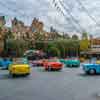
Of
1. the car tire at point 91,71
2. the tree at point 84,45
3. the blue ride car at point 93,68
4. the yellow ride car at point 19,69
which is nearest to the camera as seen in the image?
the yellow ride car at point 19,69

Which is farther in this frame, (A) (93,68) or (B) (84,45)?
(B) (84,45)

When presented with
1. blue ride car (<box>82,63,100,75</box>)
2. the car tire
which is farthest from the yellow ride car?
the car tire

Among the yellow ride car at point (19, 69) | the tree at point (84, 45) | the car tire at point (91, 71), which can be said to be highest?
the tree at point (84, 45)

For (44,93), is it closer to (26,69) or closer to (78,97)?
(78,97)

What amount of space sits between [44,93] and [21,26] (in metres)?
94.3

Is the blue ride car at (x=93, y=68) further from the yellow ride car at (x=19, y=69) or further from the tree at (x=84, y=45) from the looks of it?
the tree at (x=84, y=45)

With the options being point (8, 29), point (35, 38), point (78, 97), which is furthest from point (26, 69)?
point (35, 38)

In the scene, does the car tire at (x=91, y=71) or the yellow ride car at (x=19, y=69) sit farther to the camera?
the car tire at (x=91, y=71)

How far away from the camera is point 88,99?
1380 centimetres

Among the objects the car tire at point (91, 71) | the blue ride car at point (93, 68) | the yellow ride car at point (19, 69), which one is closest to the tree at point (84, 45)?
the car tire at point (91, 71)

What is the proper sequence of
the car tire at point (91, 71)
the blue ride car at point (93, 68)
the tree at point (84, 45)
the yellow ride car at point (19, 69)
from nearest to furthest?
the yellow ride car at point (19, 69) < the blue ride car at point (93, 68) < the car tire at point (91, 71) < the tree at point (84, 45)

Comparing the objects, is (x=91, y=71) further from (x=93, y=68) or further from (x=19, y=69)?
(x=19, y=69)

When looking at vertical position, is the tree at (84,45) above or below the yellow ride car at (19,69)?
above

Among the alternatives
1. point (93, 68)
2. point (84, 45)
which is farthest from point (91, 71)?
point (84, 45)
